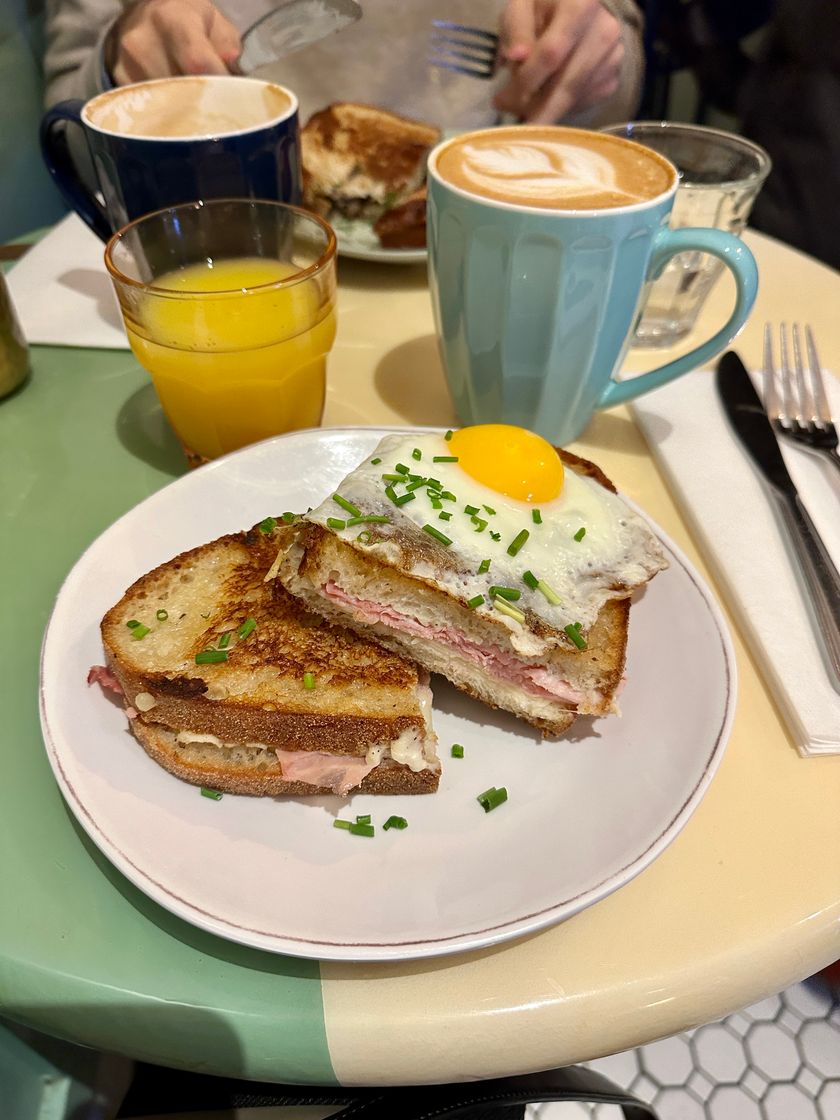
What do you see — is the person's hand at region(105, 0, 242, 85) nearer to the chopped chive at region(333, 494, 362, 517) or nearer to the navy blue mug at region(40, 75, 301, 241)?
the navy blue mug at region(40, 75, 301, 241)

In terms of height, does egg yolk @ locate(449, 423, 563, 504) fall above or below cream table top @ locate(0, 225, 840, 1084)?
above

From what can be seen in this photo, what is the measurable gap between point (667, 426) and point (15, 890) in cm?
148

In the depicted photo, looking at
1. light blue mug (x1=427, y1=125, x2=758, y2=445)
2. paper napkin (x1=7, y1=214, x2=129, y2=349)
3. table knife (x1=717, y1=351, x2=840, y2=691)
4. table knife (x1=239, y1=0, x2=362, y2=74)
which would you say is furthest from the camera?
table knife (x1=239, y1=0, x2=362, y2=74)

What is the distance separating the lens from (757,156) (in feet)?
5.92

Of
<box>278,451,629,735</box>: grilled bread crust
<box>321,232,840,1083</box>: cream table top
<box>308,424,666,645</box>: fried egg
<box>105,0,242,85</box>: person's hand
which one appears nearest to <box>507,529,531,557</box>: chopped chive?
<box>308,424,666,645</box>: fried egg

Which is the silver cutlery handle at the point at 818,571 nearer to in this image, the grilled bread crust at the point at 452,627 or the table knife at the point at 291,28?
the grilled bread crust at the point at 452,627

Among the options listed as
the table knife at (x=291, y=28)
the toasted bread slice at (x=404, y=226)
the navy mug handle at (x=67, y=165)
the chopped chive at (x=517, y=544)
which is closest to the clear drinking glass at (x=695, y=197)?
the toasted bread slice at (x=404, y=226)

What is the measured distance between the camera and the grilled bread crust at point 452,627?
3.56 feet

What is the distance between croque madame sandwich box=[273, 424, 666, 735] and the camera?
1083mm

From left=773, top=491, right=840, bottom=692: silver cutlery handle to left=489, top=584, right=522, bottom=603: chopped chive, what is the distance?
1.75 feet

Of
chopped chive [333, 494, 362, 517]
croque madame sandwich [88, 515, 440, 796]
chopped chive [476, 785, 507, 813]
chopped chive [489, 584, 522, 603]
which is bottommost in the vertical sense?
chopped chive [476, 785, 507, 813]

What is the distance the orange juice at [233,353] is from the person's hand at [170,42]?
1220mm

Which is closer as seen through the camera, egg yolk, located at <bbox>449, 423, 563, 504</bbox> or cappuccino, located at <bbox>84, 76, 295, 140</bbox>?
egg yolk, located at <bbox>449, 423, 563, 504</bbox>

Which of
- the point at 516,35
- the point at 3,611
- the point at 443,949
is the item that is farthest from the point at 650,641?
the point at 516,35
